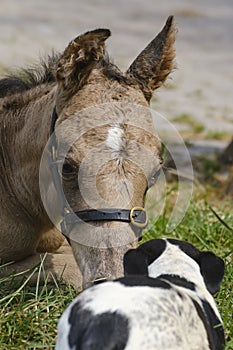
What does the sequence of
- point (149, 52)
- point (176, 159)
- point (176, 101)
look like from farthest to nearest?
1. point (176, 101)
2. point (176, 159)
3. point (149, 52)

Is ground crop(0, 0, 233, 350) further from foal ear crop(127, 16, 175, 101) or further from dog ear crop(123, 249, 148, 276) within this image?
foal ear crop(127, 16, 175, 101)

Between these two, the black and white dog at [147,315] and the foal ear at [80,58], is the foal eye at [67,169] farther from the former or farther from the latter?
the black and white dog at [147,315]

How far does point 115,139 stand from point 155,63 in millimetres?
771

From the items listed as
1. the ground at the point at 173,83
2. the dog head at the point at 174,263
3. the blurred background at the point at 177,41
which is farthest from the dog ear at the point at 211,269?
the blurred background at the point at 177,41

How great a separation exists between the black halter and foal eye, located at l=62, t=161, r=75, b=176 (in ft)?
0.30

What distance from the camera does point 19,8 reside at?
20.2m

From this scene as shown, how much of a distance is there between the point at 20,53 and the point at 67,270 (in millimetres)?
9895

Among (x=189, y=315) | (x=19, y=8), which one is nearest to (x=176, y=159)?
(x=189, y=315)

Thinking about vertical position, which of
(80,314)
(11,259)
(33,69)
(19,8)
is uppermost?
Answer: (33,69)

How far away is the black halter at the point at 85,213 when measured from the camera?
165 inches

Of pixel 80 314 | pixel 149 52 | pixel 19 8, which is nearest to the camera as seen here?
pixel 80 314

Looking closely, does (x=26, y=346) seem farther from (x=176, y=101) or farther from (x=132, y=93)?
(x=176, y=101)

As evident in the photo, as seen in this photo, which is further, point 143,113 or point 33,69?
point 33,69

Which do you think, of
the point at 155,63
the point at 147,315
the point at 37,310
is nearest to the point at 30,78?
the point at 155,63
